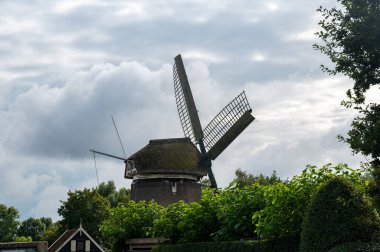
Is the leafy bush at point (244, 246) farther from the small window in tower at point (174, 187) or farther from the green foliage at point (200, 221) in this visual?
the small window in tower at point (174, 187)

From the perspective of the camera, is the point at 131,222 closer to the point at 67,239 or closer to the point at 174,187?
the point at 174,187

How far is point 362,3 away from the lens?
17.5 m

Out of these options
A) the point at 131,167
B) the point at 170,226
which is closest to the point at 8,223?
the point at 131,167

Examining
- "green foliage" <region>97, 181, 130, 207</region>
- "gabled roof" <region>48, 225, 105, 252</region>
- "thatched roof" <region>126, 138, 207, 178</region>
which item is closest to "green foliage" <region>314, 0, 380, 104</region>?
"thatched roof" <region>126, 138, 207, 178</region>

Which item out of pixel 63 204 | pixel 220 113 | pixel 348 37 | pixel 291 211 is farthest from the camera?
pixel 63 204

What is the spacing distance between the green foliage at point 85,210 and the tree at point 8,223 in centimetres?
4098

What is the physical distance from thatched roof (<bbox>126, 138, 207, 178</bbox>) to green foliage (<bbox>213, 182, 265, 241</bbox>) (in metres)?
18.0

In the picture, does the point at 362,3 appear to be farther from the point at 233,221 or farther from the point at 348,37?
the point at 233,221

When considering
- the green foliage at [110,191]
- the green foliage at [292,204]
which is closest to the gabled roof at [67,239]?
the green foliage at [110,191]

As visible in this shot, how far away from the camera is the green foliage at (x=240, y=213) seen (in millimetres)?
23906

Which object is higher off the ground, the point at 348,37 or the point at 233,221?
the point at 348,37

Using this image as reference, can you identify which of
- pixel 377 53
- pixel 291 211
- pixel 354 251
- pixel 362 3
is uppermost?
pixel 362 3

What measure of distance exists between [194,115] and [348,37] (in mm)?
29223

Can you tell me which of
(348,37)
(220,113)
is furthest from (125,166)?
(348,37)
